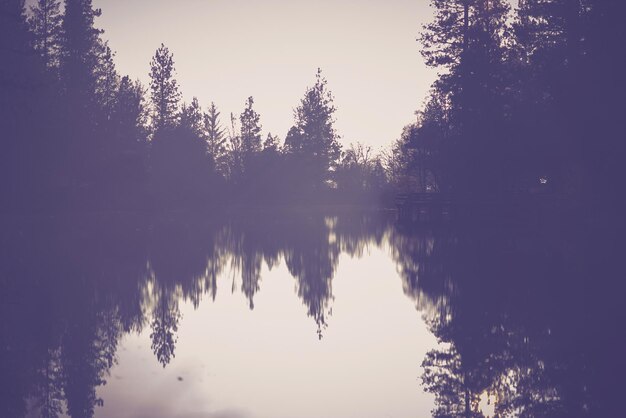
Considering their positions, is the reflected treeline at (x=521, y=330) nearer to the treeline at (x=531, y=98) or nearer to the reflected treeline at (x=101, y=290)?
the reflected treeline at (x=101, y=290)

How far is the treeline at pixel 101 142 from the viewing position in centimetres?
4994

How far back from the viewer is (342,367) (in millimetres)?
9805

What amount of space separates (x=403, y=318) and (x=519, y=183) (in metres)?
34.6

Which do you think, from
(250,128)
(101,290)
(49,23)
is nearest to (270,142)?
(250,128)

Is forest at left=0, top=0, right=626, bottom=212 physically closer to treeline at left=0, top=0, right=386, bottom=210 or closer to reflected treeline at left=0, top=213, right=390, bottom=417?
treeline at left=0, top=0, right=386, bottom=210

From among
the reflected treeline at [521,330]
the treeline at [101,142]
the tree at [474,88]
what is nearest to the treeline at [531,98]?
the tree at [474,88]

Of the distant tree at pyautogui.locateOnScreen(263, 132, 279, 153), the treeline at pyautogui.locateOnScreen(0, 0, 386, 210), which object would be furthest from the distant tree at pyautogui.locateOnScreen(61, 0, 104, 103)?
the distant tree at pyautogui.locateOnScreen(263, 132, 279, 153)

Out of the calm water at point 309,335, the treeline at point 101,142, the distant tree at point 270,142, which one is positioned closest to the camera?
the calm water at point 309,335

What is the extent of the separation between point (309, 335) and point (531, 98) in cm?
3262

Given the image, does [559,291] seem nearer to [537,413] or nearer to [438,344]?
[438,344]

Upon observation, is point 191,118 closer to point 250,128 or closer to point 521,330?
point 250,128

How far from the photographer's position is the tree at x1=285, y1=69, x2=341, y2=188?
10481 cm

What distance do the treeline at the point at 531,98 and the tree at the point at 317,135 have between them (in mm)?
50712

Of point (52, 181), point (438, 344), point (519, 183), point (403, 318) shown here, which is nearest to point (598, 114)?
point (519, 183)
